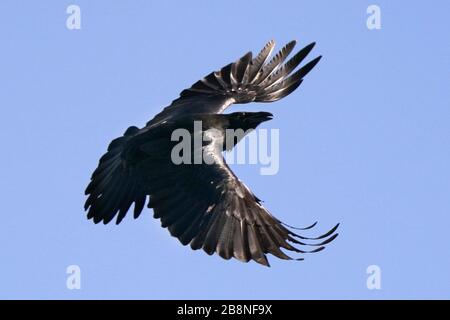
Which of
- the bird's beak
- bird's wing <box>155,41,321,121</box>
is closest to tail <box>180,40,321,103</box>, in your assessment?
bird's wing <box>155,41,321,121</box>

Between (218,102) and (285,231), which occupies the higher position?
(218,102)

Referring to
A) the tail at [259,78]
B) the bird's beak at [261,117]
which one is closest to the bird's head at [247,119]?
the bird's beak at [261,117]

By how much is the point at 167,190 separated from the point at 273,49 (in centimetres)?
421

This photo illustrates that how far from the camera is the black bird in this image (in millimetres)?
17922

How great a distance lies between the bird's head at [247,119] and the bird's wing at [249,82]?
1032 millimetres

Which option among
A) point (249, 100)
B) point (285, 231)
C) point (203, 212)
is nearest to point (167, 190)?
point (203, 212)

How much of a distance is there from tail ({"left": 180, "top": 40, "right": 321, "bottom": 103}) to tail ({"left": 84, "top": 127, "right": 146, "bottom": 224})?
239 cm

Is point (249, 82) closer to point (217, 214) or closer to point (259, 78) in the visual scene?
point (259, 78)

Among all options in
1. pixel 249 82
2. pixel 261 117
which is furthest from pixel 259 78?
pixel 261 117

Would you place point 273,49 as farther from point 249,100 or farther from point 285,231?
point 285,231

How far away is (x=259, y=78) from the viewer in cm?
2159

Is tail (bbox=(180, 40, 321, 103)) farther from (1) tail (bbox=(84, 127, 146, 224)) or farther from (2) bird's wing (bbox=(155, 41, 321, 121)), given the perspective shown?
(1) tail (bbox=(84, 127, 146, 224))

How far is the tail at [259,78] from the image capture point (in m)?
21.3

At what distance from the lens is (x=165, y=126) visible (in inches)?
760
